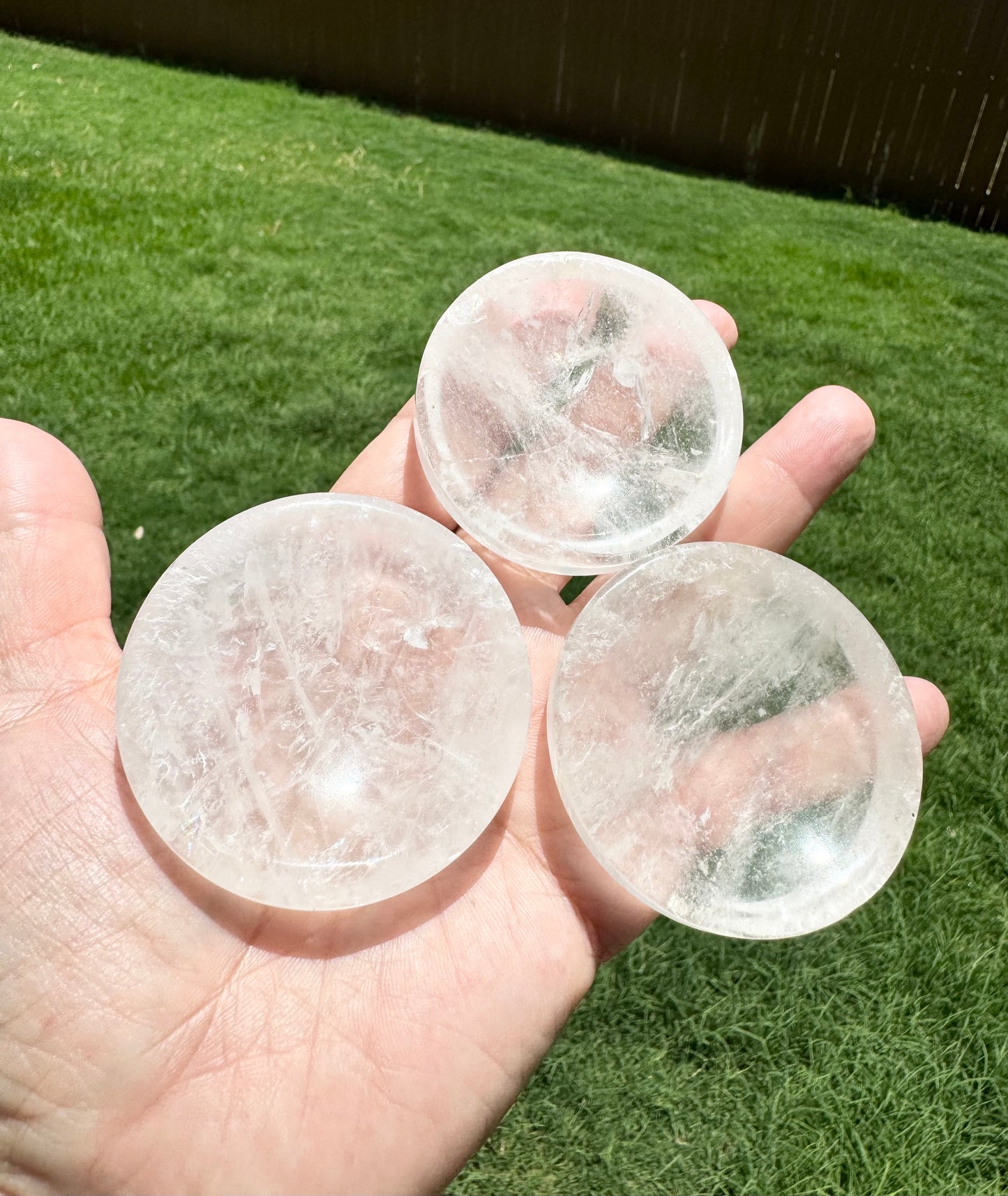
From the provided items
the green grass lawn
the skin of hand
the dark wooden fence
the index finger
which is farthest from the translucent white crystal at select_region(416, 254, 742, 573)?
the dark wooden fence

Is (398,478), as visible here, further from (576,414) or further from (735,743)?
(735,743)

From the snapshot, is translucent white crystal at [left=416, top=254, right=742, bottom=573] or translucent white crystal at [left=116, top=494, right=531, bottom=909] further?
translucent white crystal at [left=416, top=254, right=742, bottom=573]

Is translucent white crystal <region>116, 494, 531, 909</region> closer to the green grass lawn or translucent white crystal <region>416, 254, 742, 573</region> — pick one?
translucent white crystal <region>416, 254, 742, 573</region>

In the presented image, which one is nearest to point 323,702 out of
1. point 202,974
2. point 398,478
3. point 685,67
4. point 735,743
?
point 202,974

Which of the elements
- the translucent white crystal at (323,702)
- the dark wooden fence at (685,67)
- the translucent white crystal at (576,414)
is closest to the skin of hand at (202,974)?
the translucent white crystal at (323,702)

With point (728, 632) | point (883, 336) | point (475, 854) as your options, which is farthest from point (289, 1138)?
point (883, 336)

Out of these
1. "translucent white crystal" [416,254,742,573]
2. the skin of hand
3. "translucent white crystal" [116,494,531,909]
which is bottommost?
the skin of hand
